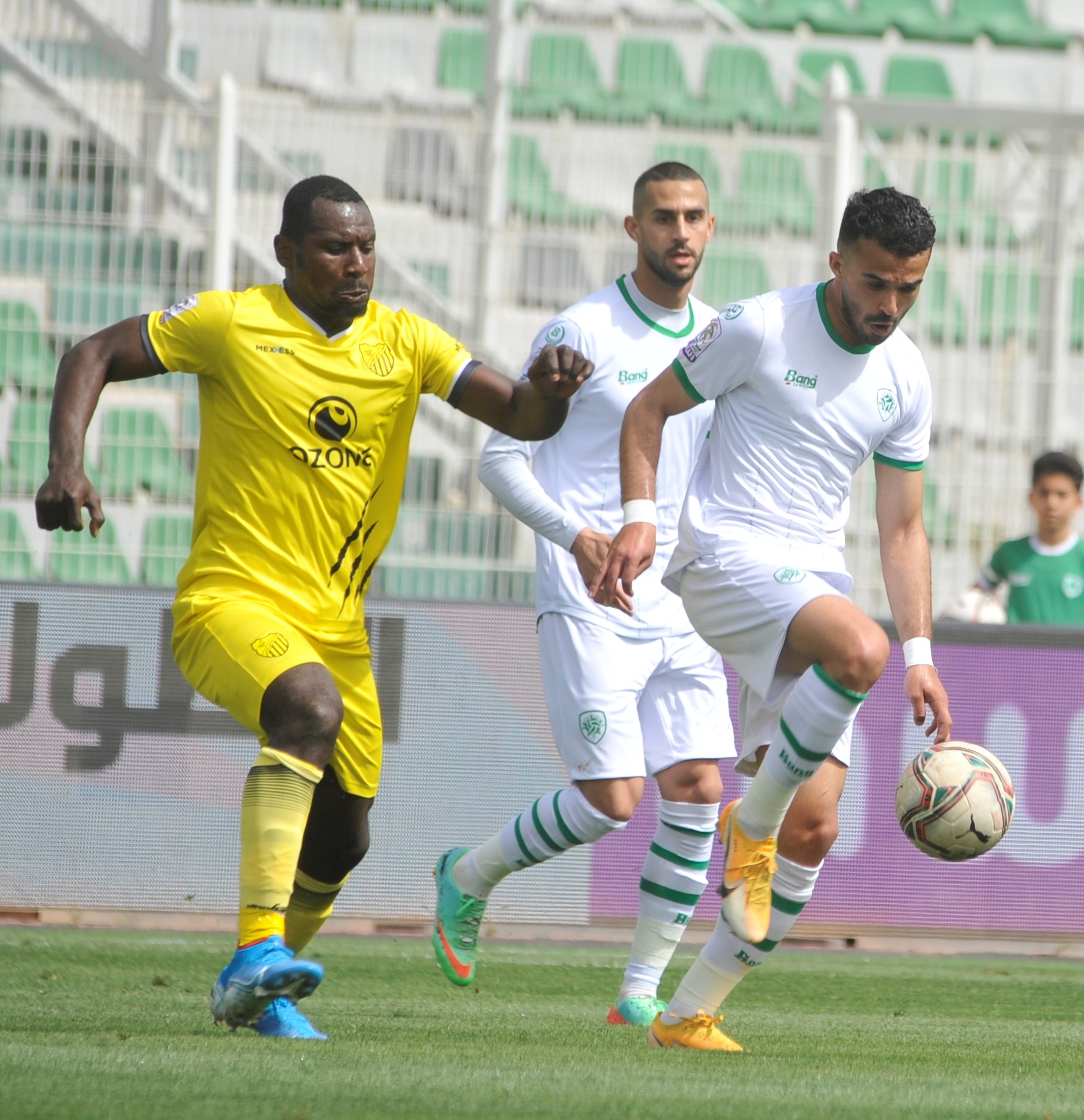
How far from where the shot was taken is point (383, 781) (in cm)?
797

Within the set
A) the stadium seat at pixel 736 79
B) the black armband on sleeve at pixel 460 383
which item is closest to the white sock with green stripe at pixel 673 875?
the black armband on sleeve at pixel 460 383

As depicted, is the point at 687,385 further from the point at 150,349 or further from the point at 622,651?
the point at 150,349

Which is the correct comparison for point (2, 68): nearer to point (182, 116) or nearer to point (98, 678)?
point (182, 116)

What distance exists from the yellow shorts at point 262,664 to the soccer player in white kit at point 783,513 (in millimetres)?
735

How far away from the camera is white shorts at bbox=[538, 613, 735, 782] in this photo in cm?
570

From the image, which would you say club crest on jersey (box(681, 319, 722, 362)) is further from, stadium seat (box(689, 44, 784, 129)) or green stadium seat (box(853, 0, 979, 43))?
green stadium seat (box(853, 0, 979, 43))

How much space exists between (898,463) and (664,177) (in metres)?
1.47

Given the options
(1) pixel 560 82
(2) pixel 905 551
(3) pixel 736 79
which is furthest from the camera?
(3) pixel 736 79

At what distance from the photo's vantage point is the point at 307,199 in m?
4.81

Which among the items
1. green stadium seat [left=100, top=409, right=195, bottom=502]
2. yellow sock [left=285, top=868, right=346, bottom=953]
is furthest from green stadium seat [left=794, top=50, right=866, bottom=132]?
yellow sock [left=285, top=868, right=346, bottom=953]

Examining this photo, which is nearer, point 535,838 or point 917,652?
point 917,652

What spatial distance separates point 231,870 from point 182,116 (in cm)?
503

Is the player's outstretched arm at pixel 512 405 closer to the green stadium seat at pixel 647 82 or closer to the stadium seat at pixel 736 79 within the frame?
the green stadium seat at pixel 647 82

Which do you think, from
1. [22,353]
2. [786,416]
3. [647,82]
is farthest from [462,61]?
[786,416]
